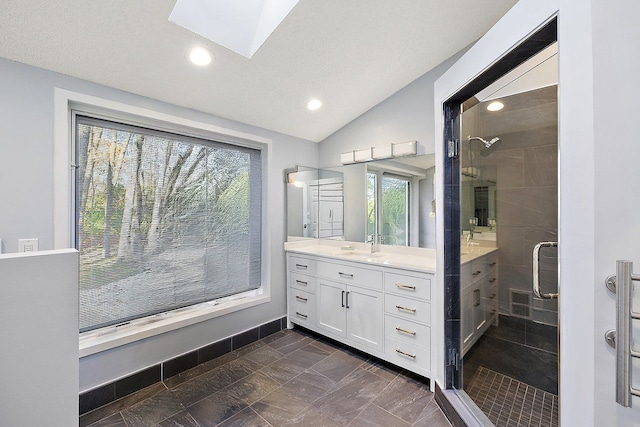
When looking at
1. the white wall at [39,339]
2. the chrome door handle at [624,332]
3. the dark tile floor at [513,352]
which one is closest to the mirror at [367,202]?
the dark tile floor at [513,352]

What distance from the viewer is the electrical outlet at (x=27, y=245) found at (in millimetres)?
1459

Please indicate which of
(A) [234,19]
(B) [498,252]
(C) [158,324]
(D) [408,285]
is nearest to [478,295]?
(B) [498,252]

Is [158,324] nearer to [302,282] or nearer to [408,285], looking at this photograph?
[302,282]

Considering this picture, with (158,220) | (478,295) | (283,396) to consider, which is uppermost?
(158,220)

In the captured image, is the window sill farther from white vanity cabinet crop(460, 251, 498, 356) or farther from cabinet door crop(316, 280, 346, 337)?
white vanity cabinet crop(460, 251, 498, 356)

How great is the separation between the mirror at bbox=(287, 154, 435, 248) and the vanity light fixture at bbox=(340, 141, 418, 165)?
0.18ft

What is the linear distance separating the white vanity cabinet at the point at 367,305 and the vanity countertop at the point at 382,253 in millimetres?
45

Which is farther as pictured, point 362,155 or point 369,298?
point 362,155

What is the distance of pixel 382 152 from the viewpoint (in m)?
2.61

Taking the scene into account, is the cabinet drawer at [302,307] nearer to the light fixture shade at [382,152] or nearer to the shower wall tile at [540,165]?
the light fixture shade at [382,152]

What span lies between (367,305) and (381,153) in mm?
1433

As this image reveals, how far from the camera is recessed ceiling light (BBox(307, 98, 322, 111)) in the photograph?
2455 millimetres

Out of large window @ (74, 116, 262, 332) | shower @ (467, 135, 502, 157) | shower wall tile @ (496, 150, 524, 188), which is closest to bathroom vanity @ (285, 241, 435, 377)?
large window @ (74, 116, 262, 332)

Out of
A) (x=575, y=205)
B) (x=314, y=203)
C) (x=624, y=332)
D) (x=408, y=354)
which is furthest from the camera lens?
(x=314, y=203)
